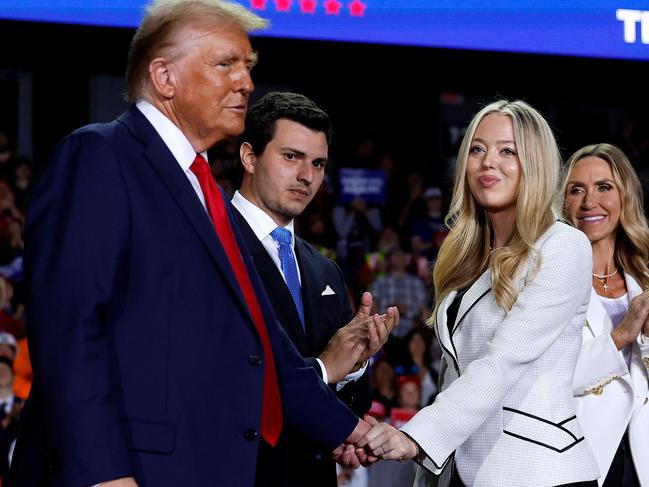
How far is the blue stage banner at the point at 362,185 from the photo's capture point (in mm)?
7891

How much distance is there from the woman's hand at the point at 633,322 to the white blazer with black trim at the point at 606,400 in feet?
0.11

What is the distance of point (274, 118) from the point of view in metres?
2.85

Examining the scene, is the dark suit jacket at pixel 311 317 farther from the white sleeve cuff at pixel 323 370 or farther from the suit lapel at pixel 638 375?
the suit lapel at pixel 638 375

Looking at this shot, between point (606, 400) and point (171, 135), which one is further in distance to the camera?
point (606, 400)

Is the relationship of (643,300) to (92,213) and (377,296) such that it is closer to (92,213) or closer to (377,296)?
(92,213)

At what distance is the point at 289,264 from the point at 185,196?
887 millimetres

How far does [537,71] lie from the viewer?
17.7 ft

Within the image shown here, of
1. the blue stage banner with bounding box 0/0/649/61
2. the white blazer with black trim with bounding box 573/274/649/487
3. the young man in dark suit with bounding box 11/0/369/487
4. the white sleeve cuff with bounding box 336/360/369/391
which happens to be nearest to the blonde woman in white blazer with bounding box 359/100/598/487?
the white sleeve cuff with bounding box 336/360/369/391

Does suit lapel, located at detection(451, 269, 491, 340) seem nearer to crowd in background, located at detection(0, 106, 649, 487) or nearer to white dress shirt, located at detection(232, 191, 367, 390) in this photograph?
white dress shirt, located at detection(232, 191, 367, 390)

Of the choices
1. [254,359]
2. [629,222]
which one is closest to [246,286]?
[254,359]

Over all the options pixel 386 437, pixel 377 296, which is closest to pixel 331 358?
pixel 386 437

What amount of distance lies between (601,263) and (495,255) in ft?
2.89

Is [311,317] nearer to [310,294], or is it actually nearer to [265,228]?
[310,294]

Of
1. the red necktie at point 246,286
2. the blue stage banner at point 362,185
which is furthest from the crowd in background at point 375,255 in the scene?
the red necktie at point 246,286
